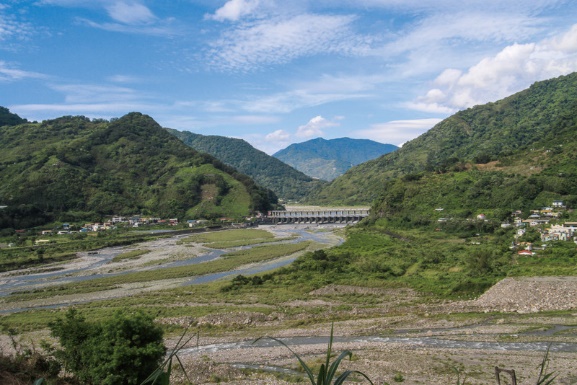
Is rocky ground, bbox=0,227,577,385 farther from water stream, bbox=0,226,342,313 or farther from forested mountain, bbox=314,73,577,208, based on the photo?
forested mountain, bbox=314,73,577,208

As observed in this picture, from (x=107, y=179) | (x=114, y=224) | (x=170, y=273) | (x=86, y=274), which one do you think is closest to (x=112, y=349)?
(x=170, y=273)

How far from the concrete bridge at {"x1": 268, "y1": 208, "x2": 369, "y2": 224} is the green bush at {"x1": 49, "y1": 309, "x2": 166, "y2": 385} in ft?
382

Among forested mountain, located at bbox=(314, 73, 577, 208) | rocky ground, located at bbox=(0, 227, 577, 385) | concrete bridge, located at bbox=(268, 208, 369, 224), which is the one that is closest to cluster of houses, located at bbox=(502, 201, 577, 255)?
forested mountain, located at bbox=(314, 73, 577, 208)

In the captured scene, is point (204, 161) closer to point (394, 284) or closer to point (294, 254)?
point (294, 254)

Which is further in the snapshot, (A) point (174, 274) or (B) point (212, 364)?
(A) point (174, 274)

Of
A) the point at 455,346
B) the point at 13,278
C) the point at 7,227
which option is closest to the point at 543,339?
the point at 455,346

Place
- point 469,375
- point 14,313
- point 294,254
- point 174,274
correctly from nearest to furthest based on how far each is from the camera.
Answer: point 469,375, point 14,313, point 174,274, point 294,254

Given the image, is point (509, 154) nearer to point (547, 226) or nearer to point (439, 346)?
point (547, 226)

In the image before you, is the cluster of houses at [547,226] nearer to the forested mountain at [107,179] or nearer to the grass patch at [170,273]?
the grass patch at [170,273]

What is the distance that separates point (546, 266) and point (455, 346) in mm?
23059

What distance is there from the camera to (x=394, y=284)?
40.6 meters

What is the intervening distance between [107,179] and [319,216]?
7059cm

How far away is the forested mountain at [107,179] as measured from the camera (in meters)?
117

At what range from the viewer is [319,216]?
140 metres
